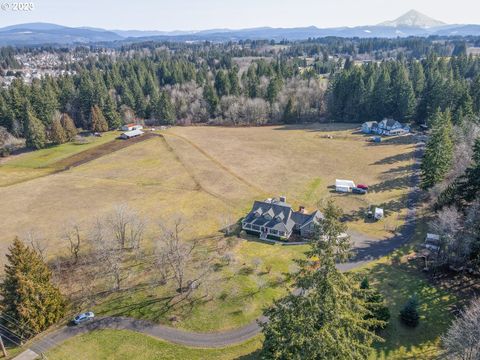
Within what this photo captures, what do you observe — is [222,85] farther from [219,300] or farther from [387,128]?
[219,300]

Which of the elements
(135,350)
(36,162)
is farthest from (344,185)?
(36,162)

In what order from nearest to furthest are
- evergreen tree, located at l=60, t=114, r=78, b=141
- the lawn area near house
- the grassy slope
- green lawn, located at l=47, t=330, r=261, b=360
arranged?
1. green lawn, located at l=47, t=330, r=261, b=360
2. the lawn area near house
3. the grassy slope
4. evergreen tree, located at l=60, t=114, r=78, b=141

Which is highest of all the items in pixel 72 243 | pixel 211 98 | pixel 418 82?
pixel 418 82

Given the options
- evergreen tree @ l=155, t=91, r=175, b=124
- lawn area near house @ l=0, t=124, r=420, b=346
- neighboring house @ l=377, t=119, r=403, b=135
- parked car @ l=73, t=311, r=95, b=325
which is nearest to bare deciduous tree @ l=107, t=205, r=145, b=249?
lawn area near house @ l=0, t=124, r=420, b=346

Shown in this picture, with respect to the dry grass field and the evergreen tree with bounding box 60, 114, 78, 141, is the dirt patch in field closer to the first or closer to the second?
the dry grass field

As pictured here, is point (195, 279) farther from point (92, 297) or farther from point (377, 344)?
point (377, 344)

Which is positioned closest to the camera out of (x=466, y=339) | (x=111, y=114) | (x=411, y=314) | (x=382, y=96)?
(x=466, y=339)
